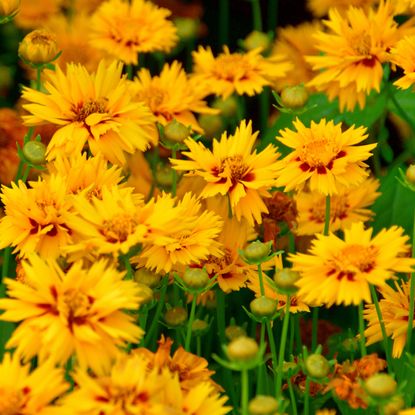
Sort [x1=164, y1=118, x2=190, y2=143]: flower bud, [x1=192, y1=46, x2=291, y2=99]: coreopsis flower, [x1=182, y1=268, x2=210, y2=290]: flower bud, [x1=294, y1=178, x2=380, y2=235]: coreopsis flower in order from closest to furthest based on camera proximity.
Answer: [x1=182, y1=268, x2=210, y2=290]: flower bud < [x1=164, y1=118, x2=190, y2=143]: flower bud < [x1=294, y1=178, x2=380, y2=235]: coreopsis flower < [x1=192, y1=46, x2=291, y2=99]: coreopsis flower

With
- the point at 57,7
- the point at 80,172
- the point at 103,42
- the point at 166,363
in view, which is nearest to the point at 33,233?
the point at 80,172

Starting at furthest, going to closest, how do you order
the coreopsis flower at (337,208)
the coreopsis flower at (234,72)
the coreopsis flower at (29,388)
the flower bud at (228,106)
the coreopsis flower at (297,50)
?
1. the coreopsis flower at (297,50)
2. the flower bud at (228,106)
3. the coreopsis flower at (234,72)
4. the coreopsis flower at (337,208)
5. the coreopsis flower at (29,388)

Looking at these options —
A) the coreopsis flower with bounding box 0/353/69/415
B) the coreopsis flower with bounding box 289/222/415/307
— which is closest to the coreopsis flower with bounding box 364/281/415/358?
the coreopsis flower with bounding box 289/222/415/307

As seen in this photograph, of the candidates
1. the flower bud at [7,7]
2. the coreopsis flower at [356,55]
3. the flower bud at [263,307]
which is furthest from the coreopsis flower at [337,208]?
the flower bud at [7,7]

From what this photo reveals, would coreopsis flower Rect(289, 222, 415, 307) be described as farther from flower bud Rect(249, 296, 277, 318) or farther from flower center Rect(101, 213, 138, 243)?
flower center Rect(101, 213, 138, 243)

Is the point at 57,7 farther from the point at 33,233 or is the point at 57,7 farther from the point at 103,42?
the point at 33,233

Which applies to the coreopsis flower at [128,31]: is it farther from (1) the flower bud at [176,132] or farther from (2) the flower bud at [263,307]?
(2) the flower bud at [263,307]

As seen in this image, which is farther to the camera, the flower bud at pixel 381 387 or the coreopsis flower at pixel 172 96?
the coreopsis flower at pixel 172 96

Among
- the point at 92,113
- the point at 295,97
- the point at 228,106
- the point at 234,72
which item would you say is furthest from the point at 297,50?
the point at 92,113
